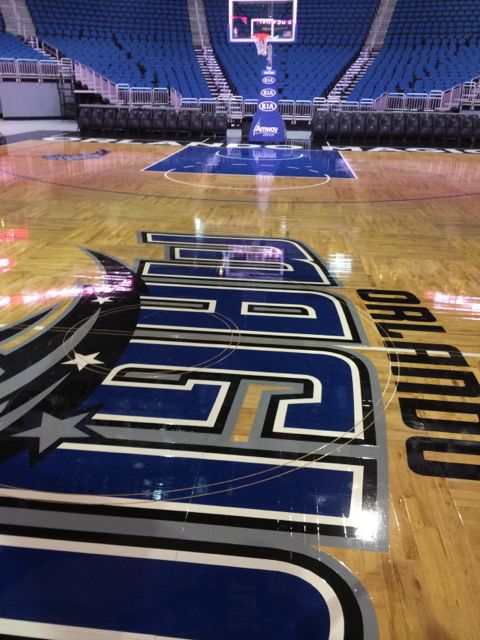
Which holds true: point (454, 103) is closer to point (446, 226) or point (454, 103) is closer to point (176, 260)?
point (446, 226)

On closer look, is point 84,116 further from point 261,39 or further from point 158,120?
point 261,39

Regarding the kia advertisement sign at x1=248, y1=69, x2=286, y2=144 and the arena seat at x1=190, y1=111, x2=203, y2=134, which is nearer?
the kia advertisement sign at x1=248, y1=69, x2=286, y2=144

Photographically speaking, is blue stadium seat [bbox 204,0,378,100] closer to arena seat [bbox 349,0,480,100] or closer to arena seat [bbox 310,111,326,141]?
arena seat [bbox 349,0,480,100]

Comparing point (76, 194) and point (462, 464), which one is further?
point (76, 194)

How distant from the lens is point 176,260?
5320 millimetres

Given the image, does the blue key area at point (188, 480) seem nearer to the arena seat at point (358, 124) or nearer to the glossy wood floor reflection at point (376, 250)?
the glossy wood floor reflection at point (376, 250)

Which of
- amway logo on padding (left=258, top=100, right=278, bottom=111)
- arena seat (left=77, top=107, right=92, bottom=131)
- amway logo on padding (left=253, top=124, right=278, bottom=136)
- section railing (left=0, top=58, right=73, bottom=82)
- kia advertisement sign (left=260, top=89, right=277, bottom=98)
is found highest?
section railing (left=0, top=58, right=73, bottom=82)

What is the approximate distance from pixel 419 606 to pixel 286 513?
0.58 m

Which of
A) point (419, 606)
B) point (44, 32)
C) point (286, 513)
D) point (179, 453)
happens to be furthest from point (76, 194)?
point (44, 32)

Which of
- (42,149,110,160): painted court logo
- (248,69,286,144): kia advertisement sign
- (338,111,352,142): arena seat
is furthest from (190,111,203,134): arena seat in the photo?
(42,149,110,160): painted court logo

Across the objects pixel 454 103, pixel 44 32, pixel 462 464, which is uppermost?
pixel 44 32

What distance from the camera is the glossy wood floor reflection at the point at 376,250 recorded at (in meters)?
1.94

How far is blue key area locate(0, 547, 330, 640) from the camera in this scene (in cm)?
171

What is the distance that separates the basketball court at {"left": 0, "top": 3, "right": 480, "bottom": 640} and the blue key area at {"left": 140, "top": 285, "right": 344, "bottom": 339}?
0.02m
